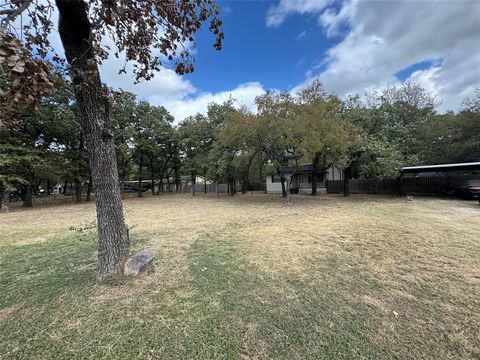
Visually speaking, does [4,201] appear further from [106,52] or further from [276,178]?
[276,178]

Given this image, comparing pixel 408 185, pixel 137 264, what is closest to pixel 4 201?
pixel 137 264

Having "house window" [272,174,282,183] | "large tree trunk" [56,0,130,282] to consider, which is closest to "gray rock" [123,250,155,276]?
"large tree trunk" [56,0,130,282]

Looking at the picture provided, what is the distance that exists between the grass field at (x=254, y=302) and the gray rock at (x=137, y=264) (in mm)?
184

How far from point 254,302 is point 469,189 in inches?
644

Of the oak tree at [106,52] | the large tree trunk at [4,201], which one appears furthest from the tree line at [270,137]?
the oak tree at [106,52]

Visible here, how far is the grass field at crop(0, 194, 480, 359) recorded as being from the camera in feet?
6.91

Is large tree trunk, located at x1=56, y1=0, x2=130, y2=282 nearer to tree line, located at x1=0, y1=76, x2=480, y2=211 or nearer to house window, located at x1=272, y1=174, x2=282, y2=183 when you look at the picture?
tree line, located at x1=0, y1=76, x2=480, y2=211

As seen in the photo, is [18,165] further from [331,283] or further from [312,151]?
[331,283]

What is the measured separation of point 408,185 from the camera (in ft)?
56.0

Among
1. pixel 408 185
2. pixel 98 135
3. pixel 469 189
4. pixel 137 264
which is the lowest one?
pixel 137 264

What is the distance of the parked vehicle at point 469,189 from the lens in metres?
12.6

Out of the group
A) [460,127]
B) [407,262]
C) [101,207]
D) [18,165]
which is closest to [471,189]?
[460,127]

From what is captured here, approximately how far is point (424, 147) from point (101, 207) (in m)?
23.7

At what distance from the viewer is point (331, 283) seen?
3254 mm
